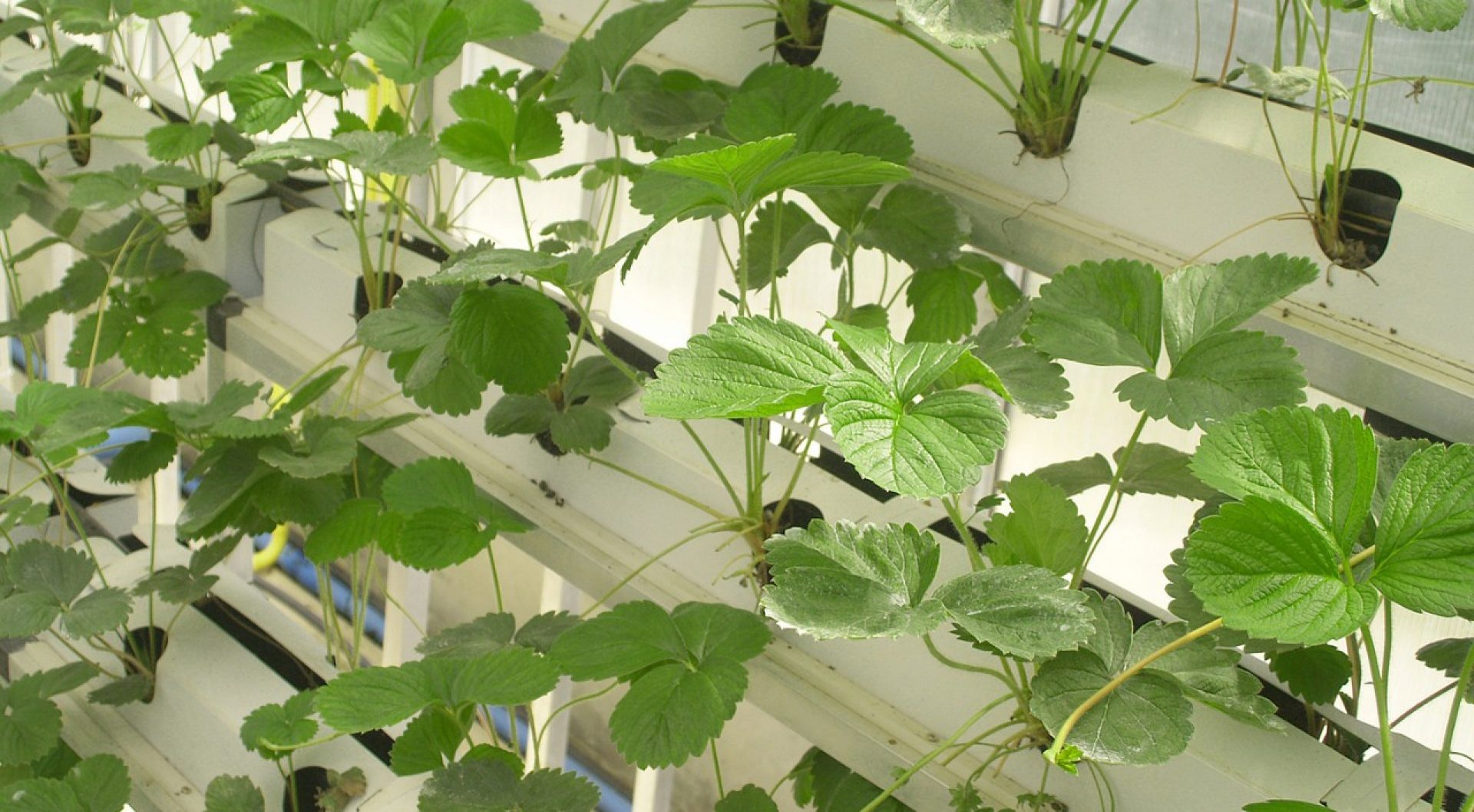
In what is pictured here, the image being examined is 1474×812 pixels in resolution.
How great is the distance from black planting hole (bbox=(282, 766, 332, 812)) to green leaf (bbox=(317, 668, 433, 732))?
0.39m

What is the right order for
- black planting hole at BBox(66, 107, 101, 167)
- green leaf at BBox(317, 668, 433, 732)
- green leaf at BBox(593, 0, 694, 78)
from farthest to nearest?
black planting hole at BBox(66, 107, 101, 167) < green leaf at BBox(593, 0, 694, 78) < green leaf at BBox(317, 668, 433, 732)

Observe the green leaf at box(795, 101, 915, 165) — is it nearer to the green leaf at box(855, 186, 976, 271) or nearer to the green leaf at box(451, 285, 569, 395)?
the green leaf at box(855, 186, 976, 271)

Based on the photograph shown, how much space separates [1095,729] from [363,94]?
1.88m

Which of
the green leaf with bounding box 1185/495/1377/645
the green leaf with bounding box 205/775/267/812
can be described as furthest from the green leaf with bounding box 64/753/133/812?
the green leaf with bounding box 1185/495/1377/645

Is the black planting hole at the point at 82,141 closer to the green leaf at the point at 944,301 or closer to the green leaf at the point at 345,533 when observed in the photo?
the green leaf at the point at 345,533

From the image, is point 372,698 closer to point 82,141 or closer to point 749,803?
point 749,803

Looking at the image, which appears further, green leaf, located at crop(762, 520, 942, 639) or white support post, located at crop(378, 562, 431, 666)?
white support post, located at crop(378, 562, 431, 666)

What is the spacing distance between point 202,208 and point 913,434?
1243 mm

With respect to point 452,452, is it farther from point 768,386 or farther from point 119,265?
point 768,386

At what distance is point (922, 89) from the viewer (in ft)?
4.23

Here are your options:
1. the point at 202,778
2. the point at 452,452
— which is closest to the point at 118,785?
the point at 202,778

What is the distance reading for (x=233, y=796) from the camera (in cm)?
137

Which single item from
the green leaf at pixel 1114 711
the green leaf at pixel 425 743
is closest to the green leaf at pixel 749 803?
the green leaf at pixel 425 743

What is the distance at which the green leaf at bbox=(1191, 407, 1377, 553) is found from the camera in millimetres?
720
